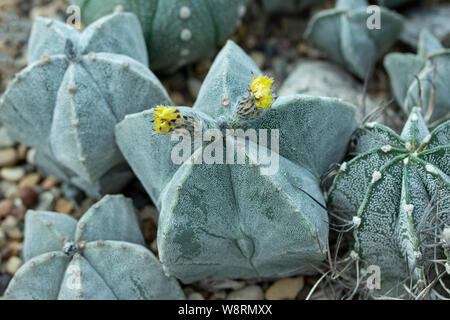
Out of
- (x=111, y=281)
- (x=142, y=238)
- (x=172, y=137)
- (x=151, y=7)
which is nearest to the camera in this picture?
(x=172, y=137)

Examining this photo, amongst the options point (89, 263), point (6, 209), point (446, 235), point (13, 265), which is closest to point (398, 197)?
point (446, 235)

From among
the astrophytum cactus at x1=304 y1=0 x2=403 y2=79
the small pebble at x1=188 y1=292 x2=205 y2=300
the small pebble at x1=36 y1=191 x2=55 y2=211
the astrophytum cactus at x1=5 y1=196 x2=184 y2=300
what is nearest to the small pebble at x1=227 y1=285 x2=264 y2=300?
the small pebble at x1=188 y1=292 x2=205 y2=300

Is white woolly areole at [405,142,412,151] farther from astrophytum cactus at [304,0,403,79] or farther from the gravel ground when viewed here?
astrophytum cactus at [304,0,403,79]

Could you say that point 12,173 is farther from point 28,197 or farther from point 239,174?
point 239,174

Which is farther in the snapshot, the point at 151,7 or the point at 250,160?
the point at 151,7

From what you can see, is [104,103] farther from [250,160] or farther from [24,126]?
[250,160]
